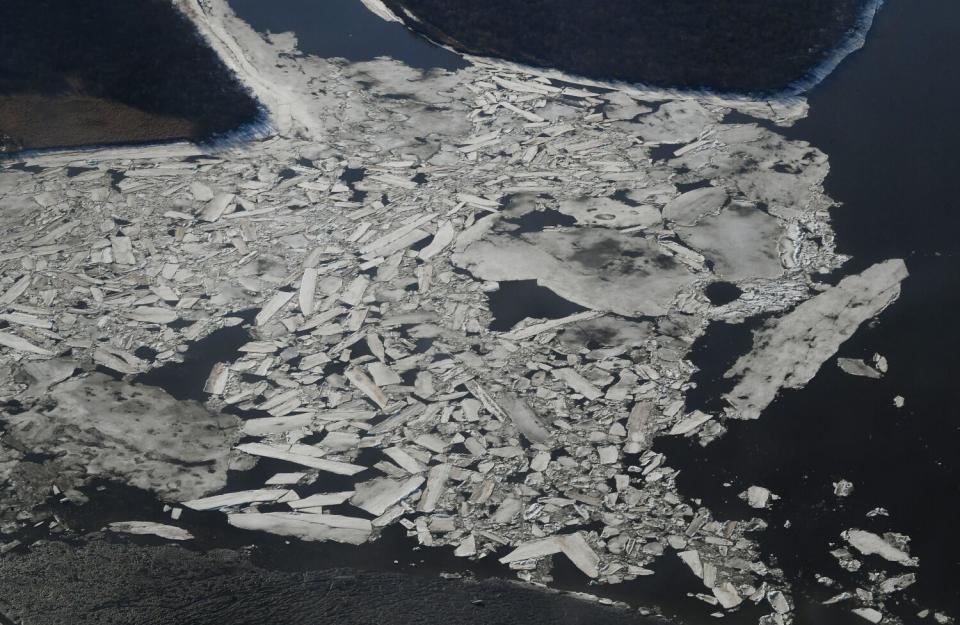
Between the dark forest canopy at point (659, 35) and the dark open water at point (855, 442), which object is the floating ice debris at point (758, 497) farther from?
the dark forest canopy at point (659, 35)

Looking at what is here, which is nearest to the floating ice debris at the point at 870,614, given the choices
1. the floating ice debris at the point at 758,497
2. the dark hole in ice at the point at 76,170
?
the floating ice debris at the point at 758,497

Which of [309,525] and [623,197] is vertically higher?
[623,197]

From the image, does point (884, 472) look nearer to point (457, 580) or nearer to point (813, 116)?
point (457, 580)

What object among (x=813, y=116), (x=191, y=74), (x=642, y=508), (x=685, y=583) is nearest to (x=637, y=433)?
(x=642, y=508)

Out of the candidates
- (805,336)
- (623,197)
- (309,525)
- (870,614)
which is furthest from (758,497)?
(623,197)

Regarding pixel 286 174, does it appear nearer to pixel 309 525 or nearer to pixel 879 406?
pixel 309 525

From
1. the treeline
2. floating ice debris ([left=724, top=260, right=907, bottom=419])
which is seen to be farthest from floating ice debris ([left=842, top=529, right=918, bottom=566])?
the treeline

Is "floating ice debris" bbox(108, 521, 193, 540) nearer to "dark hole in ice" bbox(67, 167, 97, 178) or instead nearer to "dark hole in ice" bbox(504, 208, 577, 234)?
"dark hole in ice" bbox(504, 208, 577, 234)
